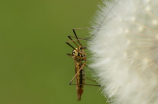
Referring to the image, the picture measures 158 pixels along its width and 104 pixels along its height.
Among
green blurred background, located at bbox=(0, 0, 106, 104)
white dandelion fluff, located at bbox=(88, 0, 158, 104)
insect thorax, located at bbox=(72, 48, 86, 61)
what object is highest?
green blurred background, located at bbox=(0, 0, 106, 104)

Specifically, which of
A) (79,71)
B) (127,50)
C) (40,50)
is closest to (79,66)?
(79,71)

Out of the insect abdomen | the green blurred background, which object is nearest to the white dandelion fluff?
the insect abdomen

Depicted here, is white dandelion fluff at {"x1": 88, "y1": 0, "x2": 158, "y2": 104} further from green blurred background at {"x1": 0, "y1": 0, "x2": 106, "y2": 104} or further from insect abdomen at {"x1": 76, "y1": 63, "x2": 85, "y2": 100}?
green blurred background at {"x1": 0, "y1": 0, "x2": 106, "y2": 104}

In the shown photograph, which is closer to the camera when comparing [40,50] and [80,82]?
[80,82]

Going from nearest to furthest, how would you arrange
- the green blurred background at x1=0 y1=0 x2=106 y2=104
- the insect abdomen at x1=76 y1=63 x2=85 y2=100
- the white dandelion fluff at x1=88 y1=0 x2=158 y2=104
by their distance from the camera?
the white dandelion fluff at x1=88 y1=0 x2=158 y2=104, the insect abdomen at x1=76 y1=63 x2=85 y2=100, the green blurred background at x1=0 y1=0 x2=106 y2=104

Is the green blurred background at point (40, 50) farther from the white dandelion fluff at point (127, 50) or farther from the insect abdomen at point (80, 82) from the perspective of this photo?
the white dandelion fluff at point (127, 50)

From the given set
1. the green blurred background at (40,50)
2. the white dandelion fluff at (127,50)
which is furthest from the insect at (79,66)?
the green blurred background at (40,50)

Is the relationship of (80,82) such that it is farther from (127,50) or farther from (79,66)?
(127,50)
